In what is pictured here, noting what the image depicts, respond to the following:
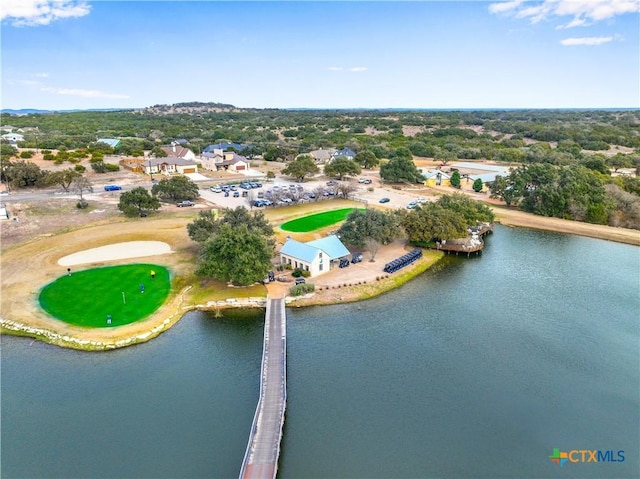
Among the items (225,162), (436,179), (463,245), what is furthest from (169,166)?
(463,245)

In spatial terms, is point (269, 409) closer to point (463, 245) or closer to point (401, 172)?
point (463, 245)

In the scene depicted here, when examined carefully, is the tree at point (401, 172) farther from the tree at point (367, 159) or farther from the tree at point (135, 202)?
the tree at point (135, 202)

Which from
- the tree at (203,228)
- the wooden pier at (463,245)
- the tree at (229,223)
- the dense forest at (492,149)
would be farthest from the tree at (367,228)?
the dense forest at (492,149)

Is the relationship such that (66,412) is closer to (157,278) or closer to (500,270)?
(157,278)

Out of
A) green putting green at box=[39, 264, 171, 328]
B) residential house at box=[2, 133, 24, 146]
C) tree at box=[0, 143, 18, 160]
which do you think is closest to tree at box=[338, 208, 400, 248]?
green putting green at box=[39, 264, 171, 328]

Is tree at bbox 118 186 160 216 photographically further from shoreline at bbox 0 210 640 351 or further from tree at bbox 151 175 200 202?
tree at bbox 151 175 200 202

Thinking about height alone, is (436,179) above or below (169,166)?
below
